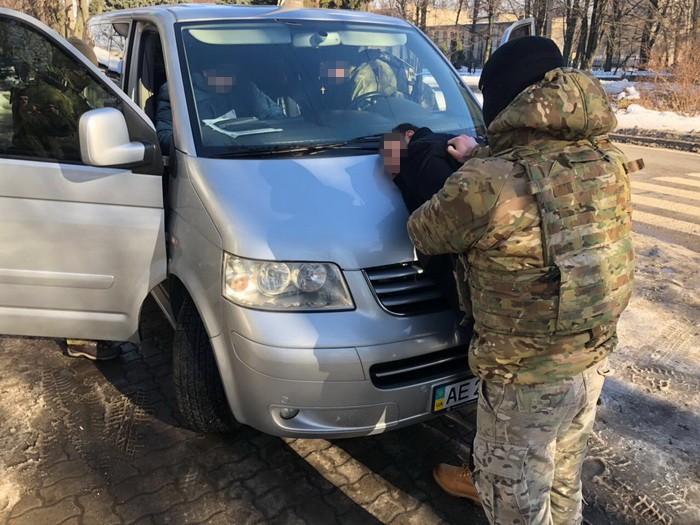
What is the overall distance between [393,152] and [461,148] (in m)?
0.42

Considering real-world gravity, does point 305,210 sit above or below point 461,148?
below

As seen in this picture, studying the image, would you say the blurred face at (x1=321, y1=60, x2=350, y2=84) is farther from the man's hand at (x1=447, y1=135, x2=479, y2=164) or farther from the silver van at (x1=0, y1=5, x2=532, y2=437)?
the man's hand at (x1=447, y1=135, x2=479, y2=164)

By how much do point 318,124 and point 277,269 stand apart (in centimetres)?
106

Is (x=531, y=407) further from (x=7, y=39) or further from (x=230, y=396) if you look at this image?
(x=7, y=39)

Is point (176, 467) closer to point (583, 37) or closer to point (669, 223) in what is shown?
point (669, 223)

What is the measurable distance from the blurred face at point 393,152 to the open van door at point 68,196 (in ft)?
3.46

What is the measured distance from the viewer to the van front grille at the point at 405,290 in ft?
7.64

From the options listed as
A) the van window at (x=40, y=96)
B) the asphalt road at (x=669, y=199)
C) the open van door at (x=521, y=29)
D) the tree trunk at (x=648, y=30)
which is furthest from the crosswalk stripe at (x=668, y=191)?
the tree trunk at (x=648, y=30)

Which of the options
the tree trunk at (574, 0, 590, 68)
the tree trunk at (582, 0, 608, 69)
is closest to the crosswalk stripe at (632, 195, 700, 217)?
the tree trunk at (582, 0, 608, 69)

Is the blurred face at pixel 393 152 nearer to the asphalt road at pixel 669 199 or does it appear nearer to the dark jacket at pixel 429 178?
the dark jacket at pixel 429 178

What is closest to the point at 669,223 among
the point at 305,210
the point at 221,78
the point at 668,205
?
the point at 668,205

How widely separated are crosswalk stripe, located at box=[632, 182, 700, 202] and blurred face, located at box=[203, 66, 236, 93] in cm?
645

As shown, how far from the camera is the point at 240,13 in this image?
343cm

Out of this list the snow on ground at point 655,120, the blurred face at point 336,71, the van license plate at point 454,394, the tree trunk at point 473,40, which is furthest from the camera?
the tree trunk at point 473,40
